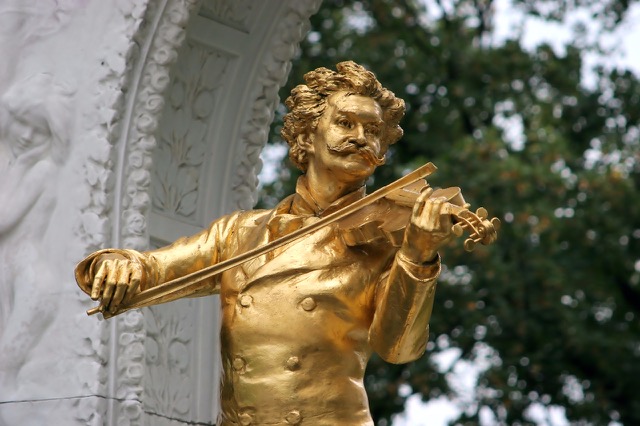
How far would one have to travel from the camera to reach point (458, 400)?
12.4 m

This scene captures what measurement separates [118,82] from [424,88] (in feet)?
20.0

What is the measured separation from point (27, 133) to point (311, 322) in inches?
70.7

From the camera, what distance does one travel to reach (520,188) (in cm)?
1187

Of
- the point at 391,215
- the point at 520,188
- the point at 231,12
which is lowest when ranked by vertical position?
the point at 520,188

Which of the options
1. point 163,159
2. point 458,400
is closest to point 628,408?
point 458,400

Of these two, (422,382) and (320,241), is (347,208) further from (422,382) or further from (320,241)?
(422,382)

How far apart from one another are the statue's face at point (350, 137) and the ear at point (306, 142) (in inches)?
2.1

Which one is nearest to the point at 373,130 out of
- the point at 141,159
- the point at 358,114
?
the point at 358,114

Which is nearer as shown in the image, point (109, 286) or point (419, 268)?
point (419, 268)

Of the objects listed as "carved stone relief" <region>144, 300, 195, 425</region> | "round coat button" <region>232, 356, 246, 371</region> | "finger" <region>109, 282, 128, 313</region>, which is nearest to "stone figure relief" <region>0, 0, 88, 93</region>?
"carved stone relief" <region>144, 300, 195, 425</region>

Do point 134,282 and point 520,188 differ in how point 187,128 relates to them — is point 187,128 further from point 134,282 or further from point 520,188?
point 520,188

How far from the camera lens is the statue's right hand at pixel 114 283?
5.61 meters

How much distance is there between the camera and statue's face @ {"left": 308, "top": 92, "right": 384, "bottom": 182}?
5.80 metres

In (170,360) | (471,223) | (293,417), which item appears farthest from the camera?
(170,360)
